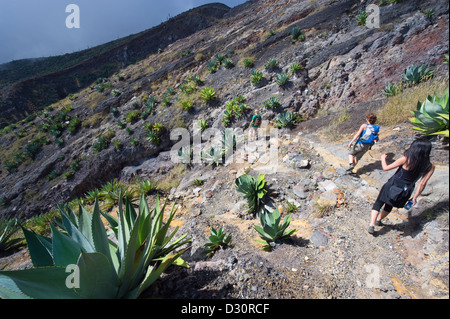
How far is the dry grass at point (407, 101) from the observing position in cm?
454

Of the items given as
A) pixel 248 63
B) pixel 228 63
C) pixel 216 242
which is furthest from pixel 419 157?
pixel 228 63

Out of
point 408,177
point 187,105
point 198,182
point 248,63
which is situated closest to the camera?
point 408,177

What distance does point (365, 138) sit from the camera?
3812mm


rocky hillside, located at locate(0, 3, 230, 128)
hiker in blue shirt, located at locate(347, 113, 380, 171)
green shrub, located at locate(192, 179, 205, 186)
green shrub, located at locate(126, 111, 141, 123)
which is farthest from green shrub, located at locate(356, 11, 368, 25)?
rocky hillside, located at locate(0, 3, 230, 128)

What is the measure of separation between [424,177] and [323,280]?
181cm

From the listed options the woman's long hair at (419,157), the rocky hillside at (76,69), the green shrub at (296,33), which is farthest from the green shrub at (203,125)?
the rocky hillside at (76,69)

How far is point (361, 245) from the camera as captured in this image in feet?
8.41

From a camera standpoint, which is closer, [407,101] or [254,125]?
[407,101]

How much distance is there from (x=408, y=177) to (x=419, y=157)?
0.98ft

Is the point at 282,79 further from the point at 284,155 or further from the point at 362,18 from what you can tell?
the point at 362,18

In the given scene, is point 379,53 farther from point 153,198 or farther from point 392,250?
point 153,198

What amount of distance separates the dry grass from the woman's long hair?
10.3 feet
